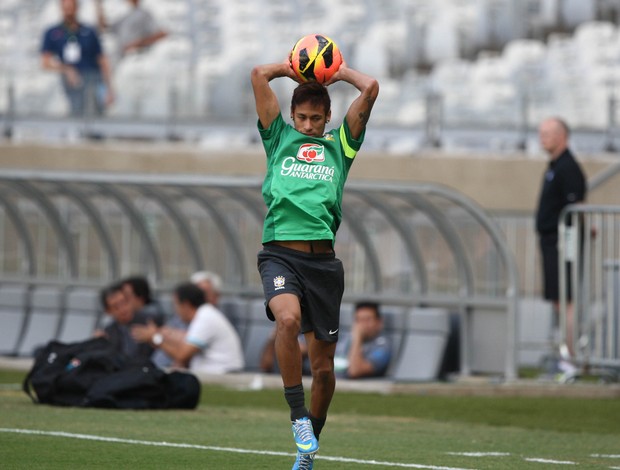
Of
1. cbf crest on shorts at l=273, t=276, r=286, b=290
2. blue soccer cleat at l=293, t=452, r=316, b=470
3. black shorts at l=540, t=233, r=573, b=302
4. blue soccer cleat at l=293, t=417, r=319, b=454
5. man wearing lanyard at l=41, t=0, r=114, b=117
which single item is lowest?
blue soccer cleat at l=293, t=452, r=316, b=470

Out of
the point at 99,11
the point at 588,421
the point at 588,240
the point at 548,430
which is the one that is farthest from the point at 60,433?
the point at 99,11

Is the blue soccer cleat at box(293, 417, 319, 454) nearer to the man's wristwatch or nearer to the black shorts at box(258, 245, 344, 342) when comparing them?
the black shorts at box(258, 245, 344, 342)

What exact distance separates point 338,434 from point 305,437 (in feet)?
9.58

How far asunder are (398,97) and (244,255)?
5.13 meters

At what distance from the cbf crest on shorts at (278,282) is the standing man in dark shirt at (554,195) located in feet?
23.5

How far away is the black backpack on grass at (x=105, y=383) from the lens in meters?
11.8

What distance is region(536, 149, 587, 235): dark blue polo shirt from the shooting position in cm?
1469

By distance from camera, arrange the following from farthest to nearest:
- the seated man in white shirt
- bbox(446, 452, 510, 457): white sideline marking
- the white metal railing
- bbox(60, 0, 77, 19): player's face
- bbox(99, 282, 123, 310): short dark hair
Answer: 1. bbox(60, 0, 77, 19): player's face
2. bbox(99, 282, 123, 310): short dark hair
3. the seated man in white shirt
4. the white metal railing
5. bbox(446, 452, 510, 457): white sideline marking

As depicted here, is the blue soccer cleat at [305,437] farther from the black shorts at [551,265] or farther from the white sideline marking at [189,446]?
the black shorts at [551,265]

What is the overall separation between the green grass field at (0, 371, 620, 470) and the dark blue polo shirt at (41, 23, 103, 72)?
9.06 metres

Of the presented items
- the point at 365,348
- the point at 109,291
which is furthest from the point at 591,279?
the point at 109,291

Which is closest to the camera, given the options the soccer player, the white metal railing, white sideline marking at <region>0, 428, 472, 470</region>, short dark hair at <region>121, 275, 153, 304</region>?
the soccer player

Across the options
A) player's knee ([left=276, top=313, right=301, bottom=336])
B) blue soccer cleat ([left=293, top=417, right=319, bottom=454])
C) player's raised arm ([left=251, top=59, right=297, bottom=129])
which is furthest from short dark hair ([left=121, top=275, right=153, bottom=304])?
blue soccer cleat ([left=293, top=417, right=319, bottom=454])

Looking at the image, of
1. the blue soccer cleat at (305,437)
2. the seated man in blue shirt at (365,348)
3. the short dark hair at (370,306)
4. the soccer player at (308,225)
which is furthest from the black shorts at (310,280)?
the short dark hair at (370,306)
